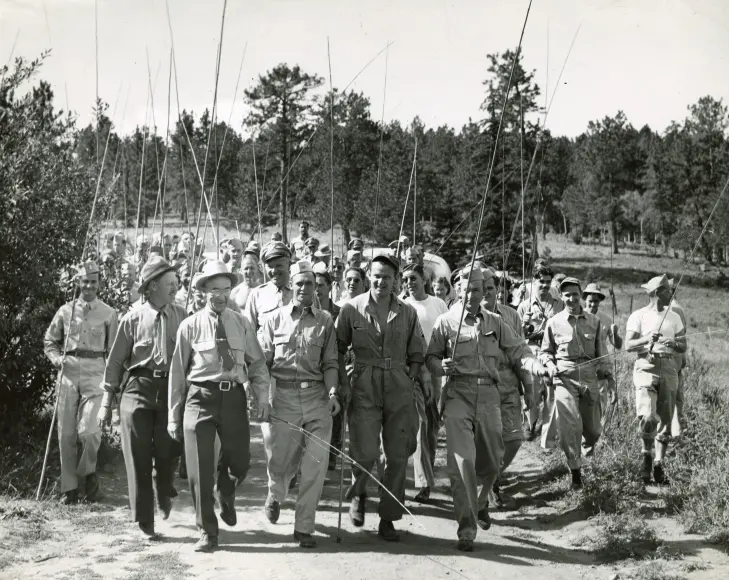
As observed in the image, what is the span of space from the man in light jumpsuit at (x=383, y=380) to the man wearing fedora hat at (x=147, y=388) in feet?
4.55

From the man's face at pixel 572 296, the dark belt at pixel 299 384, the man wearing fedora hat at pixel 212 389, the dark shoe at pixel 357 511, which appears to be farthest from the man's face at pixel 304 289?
the man's face at pixel 572 296

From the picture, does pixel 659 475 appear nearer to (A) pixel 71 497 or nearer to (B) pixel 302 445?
(B) pixel 302 445

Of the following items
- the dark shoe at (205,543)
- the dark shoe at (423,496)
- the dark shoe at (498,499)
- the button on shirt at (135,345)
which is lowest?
the dark shoe at (498,499)

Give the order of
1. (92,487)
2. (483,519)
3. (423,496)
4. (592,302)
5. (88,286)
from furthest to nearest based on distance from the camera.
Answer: (592,302) < (423,496) < (88,286) < (92,487) < (483,519)

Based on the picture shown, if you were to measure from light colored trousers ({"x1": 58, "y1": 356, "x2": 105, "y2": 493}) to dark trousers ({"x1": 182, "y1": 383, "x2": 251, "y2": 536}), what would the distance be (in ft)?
5.37

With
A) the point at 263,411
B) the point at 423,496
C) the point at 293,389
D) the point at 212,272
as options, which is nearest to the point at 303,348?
the point at 293,389

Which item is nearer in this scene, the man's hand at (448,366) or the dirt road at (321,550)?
the dirt road at (321,550)

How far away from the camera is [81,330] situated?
6.92 m

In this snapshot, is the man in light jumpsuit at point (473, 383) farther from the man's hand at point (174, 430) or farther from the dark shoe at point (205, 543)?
the man's hand at point (174, 430)

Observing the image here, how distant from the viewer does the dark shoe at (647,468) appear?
771 centimetres

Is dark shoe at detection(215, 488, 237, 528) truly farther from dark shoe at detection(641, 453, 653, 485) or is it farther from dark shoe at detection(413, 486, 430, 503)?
dark shoe at detection(641, 453, 653, 485)

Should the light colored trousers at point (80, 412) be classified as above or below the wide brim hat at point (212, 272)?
below

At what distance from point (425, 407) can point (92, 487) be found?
3.06m

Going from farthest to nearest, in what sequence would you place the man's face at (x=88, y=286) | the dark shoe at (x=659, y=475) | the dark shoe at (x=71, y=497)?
the dark shoe at (x=659, y=475), the man's face at (x=88, y=286), the dark shoe at (x=71, y=497)
